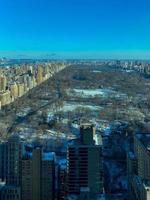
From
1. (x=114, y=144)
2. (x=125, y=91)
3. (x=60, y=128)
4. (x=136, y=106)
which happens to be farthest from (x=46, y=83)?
(x=114, y=144)

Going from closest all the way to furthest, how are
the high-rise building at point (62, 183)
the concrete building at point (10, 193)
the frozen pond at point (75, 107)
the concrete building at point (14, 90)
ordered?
1. the concrete building at point (10, 193)
2. the high-rise building at point (62, 183)
3. the frozen pond at point (75, 107)
4. the concrete building at point (14, 90)

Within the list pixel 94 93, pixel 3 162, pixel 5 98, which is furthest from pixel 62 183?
pixel 94 93

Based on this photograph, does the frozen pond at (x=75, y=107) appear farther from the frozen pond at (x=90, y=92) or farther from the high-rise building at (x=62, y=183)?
the high-rise building at (x=62, y=183)

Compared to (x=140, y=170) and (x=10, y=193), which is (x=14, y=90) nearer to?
(x=140, y=170)

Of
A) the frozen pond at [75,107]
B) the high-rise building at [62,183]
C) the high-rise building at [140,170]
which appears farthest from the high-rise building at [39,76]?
the high-rise building at [62,183]

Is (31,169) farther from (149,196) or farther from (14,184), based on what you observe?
(149,196)

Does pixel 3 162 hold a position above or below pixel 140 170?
above

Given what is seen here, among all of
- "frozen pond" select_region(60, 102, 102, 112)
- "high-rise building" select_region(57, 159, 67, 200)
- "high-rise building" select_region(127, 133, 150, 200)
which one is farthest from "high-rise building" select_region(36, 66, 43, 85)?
"high-rise building" select_region(57, 159, 67, 200)

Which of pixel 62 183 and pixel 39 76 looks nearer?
pixel 62 183
